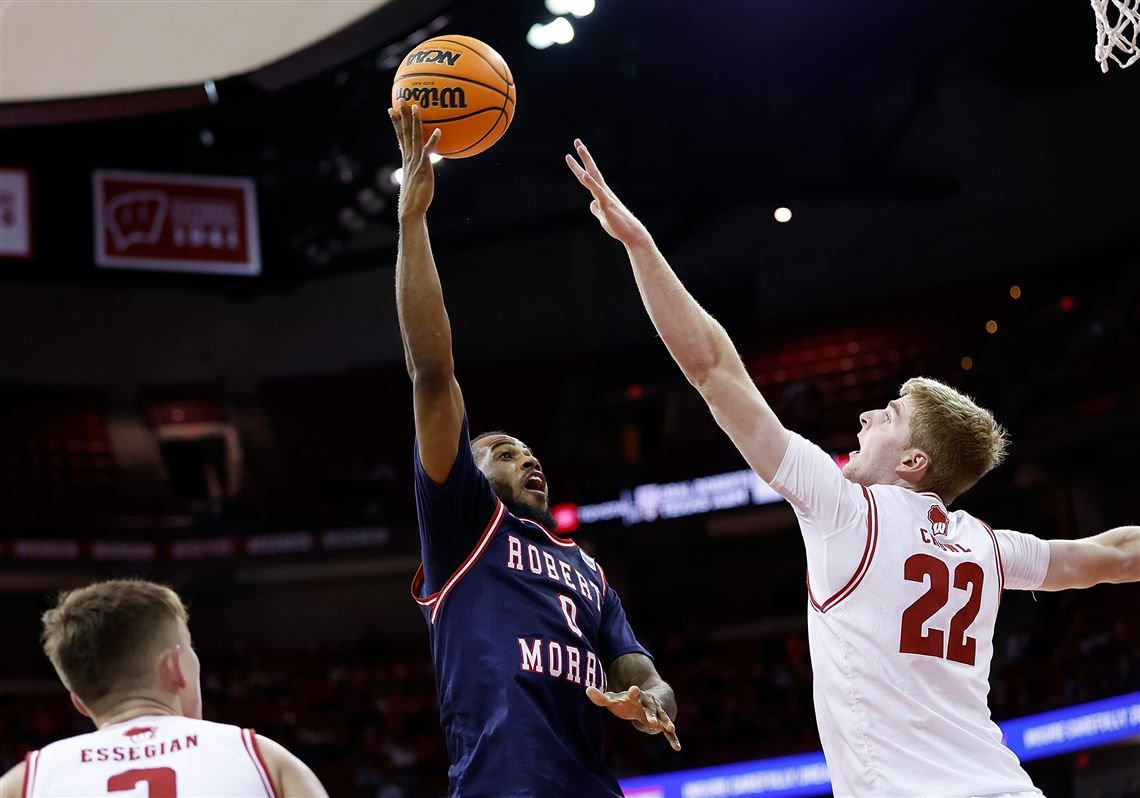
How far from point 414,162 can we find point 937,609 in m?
1.82

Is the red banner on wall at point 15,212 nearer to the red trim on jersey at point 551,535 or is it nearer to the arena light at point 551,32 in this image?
the arena light at point 551,32

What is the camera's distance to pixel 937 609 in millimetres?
2965

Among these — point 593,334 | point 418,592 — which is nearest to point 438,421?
point 418,592

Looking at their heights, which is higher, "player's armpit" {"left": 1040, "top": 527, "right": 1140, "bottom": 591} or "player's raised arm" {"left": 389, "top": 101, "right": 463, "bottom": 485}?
"player's raised arm" {"left": 389, "top": 101, "right": 463, "bottom": 485}

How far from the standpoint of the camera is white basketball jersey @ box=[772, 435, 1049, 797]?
282 centimetres

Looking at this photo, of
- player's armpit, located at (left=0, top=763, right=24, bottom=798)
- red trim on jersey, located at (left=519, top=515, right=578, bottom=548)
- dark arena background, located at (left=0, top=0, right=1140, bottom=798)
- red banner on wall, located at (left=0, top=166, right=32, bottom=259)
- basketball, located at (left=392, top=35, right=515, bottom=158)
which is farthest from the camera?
red banner on wall, located at (left=0, top=166, right=32, bottom=259)

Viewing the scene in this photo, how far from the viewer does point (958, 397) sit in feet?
11.0

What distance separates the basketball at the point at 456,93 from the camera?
383 centimetres

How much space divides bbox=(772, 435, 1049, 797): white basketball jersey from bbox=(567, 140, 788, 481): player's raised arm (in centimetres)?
7

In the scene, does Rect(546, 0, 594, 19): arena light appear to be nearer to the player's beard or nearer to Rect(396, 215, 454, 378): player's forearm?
the player's beard

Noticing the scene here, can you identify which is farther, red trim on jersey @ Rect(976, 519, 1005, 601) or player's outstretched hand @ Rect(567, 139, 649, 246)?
player's outstretched hand @ Rect(567, 139, 649, 246)

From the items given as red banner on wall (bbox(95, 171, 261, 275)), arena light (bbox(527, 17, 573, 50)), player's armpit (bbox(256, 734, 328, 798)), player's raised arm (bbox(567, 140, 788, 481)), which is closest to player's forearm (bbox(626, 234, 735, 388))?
player's raised arm (bbox(567, 140, 788, 481))

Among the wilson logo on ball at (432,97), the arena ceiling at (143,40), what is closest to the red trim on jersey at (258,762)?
the wilson logo on ball at (432,97)

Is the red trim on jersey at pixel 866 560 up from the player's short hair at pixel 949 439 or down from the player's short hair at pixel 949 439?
down
